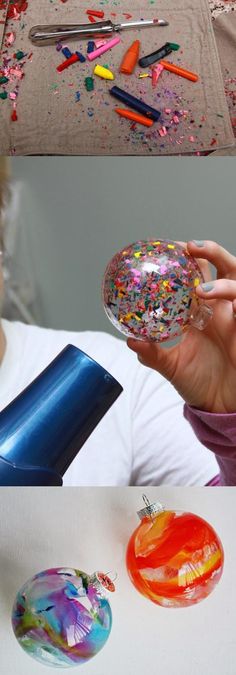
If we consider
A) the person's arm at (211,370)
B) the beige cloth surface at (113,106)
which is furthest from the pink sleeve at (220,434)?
the beige cloth surface at (113,106)

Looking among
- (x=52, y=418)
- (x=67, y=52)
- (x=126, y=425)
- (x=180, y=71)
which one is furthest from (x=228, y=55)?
(x=52, y=418)

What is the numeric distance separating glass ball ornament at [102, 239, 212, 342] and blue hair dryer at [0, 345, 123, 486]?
32 mm

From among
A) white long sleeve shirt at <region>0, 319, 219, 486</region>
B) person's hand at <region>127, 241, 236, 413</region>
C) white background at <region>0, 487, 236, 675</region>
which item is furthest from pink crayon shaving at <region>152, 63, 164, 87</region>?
white background at <region>0, 487, 236, 675</region>

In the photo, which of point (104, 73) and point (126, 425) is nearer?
point (126, 425)

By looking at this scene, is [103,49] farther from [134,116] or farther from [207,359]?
[207,359]

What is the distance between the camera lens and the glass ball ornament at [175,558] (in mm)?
295

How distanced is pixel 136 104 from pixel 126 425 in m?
0.38

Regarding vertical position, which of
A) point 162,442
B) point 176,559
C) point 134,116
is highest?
point 134,116

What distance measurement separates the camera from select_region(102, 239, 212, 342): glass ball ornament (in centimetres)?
35

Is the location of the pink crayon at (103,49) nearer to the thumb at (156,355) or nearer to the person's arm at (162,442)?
the person's arm at (162,442)

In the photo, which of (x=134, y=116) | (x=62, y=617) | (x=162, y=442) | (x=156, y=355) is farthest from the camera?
(x=134, y=116)

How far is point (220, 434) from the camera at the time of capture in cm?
40

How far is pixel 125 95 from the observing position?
762 millimetres

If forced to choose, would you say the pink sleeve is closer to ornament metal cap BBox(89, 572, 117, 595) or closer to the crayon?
ornament metal cap BBox(89, 572, 117, 595)
